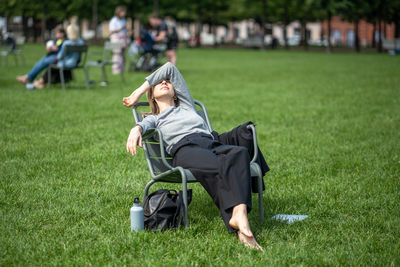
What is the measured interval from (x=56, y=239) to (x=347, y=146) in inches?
183

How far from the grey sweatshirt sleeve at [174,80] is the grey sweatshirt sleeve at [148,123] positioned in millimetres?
285

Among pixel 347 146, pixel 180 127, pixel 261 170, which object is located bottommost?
pixel 347 146

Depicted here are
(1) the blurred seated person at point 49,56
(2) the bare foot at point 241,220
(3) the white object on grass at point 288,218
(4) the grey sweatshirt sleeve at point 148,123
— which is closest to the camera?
(2) the bare foot at point 241,220

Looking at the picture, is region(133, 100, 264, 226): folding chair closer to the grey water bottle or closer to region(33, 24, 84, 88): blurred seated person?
the grey water bottle

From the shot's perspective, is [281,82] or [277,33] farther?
[277,33]

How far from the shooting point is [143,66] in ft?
65.1

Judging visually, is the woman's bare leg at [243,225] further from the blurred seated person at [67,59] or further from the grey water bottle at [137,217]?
the blurred seated person at [67,59]

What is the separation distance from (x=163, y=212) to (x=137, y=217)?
0.67ft

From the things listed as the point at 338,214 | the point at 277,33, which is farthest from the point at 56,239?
the point at 277,33

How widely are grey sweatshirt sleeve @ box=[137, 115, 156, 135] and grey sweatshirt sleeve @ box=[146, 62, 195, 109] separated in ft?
0.93

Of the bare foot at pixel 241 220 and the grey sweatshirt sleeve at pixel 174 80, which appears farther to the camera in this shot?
the grey sweatshirt sleeve at pixel 174 80

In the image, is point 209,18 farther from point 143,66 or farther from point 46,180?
point 46,180

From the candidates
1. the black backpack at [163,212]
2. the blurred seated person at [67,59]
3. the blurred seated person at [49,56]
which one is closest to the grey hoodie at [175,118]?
the black backpack at [163,212]

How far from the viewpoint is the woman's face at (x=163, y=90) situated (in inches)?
190
